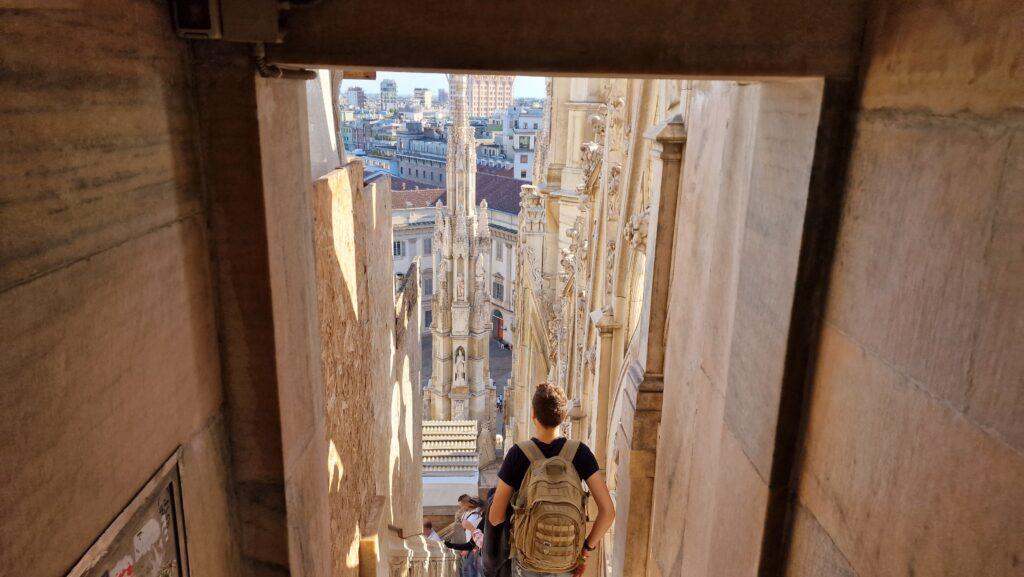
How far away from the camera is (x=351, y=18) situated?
200cm

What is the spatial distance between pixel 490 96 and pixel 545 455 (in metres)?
114

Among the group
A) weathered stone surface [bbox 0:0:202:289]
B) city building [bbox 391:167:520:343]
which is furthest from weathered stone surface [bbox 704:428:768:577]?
city building [bbox 391:167:520:343]

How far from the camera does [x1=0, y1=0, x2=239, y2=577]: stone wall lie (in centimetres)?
126

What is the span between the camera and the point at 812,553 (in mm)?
2115

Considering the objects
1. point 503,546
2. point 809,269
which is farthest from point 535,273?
point 809,269

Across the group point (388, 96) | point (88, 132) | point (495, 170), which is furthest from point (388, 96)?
point (88, 132)

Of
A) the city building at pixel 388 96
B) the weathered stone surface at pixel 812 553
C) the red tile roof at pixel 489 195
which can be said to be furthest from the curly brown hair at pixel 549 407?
the city building at pixel 388 96

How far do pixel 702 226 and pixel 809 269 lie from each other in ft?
3.82

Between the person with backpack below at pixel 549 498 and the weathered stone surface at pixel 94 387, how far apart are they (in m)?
1.61

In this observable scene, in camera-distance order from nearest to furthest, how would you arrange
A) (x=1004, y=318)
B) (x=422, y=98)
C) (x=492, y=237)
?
1. (x=1004, y=318)
2. (x=492, y=237)
3. (x=422, y=98)

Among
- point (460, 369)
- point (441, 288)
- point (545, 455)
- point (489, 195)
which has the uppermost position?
point (545, 455)

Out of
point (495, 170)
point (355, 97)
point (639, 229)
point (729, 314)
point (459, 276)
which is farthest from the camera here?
point (355, 97)

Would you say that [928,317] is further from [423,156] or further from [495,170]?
[423,156]

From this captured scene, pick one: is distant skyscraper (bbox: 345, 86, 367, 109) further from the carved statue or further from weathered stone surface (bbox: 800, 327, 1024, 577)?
weathered stone surface (bbox: 800, 327, 1024, 577)
